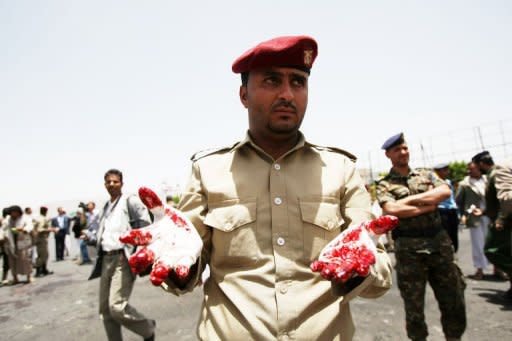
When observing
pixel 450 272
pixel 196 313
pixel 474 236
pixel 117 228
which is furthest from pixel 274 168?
pixel 474 236

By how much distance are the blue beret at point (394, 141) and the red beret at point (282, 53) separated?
2281 mm

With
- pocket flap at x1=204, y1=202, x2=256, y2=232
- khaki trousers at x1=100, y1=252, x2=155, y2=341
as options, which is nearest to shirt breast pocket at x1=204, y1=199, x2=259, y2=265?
pocket flap at x1=204, y1=202, x2=256, y2=232

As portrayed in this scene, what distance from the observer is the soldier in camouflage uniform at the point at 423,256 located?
3209 millimetres

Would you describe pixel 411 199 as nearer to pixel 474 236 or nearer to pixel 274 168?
pixel 274 168

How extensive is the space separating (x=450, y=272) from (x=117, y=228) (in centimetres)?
360

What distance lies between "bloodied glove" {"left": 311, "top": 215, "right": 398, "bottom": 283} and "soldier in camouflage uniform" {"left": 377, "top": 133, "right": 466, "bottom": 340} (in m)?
2.33

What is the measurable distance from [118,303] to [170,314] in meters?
1.70

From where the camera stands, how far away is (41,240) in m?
9.88

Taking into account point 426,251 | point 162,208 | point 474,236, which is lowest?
point 474,236

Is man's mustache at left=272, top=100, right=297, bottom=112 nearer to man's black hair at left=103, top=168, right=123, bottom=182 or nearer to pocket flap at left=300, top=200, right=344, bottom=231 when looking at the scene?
pocket flap at left=300, top=200, right=344, bottom=231

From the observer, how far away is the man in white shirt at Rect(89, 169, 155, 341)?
371 cm

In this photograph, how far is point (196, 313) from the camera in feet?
16.7

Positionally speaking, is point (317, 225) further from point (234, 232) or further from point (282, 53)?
point (282, 53)

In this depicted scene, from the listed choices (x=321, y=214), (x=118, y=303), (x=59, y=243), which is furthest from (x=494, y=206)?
(x=59, y=243)
